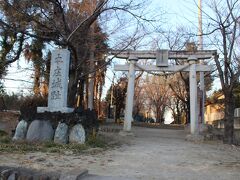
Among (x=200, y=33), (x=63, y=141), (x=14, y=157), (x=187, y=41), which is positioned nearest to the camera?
(x=14, y=157)

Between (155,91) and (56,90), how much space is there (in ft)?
109

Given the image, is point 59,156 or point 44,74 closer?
point 59,156

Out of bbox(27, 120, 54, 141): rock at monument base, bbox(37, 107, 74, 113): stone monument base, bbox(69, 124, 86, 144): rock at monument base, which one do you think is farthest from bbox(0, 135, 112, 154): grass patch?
bbox(37, 107, 74, 113): stone monument base

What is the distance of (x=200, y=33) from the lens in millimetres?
18859

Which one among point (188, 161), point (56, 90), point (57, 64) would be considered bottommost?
point (188, 161)

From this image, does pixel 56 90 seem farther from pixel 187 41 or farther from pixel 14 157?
pixel 187 41

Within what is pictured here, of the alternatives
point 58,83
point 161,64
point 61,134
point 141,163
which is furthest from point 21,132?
point 161,64

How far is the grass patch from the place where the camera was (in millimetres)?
11789

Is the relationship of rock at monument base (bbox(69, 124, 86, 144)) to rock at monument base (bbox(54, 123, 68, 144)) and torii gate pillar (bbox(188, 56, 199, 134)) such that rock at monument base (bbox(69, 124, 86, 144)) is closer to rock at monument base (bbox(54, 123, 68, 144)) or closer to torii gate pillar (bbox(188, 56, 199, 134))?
rock at monument base (bbox(54, 123, 68, 144))

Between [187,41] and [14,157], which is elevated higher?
[187,41]

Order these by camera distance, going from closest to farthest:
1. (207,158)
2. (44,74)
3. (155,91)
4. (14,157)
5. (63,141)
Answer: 1. (14,157)
2. (207,158)
3. (63,141)
4. (44,74)
5. (155,91)

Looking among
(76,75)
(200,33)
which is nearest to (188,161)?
(76,75)

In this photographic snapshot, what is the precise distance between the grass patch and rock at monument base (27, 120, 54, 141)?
52 cm

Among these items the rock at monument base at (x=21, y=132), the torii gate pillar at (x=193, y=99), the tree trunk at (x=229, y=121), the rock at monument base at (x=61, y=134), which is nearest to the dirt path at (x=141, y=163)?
the rock at monument base at (x=61, y=134)
